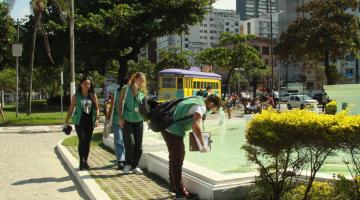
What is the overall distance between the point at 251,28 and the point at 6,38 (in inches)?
4515

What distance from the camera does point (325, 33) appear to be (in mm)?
33406

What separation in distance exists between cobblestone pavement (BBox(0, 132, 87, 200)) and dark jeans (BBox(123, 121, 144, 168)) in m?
0.98

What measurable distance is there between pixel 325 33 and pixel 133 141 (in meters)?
27.6

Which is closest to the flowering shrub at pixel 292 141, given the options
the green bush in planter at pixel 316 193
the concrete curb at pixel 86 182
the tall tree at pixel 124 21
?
the green bush in planter at pixel 316 193

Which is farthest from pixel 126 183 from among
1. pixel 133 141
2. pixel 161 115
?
pixel 161 115

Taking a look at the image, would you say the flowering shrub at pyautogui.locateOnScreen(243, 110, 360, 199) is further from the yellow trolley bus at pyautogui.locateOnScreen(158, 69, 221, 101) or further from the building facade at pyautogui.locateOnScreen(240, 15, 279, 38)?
the building facade at pyautogui.locateOnScreen(240, 15, 279, 38)

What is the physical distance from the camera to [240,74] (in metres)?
92.2

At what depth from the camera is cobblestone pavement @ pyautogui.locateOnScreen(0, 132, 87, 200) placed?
7570mm

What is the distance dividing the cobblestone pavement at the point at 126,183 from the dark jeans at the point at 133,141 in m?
0.28

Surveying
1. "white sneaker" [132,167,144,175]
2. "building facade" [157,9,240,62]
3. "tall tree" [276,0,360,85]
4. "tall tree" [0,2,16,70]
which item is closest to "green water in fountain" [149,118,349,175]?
"white sneaker" [132,167,144,175]

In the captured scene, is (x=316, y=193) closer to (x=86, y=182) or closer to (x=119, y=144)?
(x=86, y=182)

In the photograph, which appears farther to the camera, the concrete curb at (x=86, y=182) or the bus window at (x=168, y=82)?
the bus window at (x=168, y=82)

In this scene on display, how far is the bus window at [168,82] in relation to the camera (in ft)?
114

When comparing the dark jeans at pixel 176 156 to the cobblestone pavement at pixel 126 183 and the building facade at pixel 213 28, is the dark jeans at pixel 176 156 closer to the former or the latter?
the cobblestone pavement at pixel 126 183
